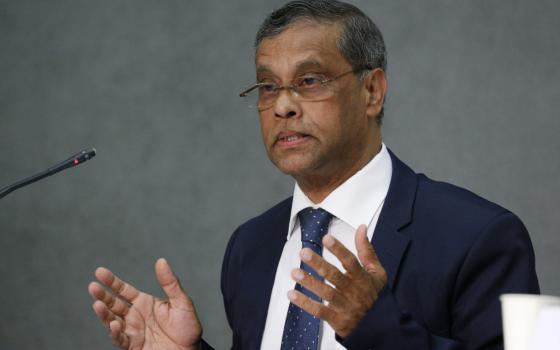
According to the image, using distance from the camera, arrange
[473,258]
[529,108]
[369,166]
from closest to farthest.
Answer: [473,258] → [369,166] → [529,108]

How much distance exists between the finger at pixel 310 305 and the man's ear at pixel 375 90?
78 centimetres

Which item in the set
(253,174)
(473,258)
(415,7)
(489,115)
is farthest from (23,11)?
(473,258)

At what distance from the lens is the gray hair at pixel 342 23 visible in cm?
200

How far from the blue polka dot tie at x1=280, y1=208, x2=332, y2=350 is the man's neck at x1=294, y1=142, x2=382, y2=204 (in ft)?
0.20

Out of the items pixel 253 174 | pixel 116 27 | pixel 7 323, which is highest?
pixel 116 27

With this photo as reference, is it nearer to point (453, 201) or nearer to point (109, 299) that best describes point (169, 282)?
point (109, 299)

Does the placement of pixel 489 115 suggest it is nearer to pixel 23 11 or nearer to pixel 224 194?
pixel 224 194

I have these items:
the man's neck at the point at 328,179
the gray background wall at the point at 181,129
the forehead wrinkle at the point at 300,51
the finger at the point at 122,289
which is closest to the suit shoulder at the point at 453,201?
the man's neck at the point at 328,179

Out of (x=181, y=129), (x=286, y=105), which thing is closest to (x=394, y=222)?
(x=286, y=105)

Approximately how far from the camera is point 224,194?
313cm

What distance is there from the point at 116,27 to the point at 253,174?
737 millimetres

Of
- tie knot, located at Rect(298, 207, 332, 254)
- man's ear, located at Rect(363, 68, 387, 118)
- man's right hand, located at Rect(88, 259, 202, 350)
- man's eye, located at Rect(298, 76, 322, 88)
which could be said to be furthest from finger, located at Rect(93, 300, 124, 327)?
man's ear, located at Rect(363, 68, 387, 118)

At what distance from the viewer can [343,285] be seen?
1.40 m

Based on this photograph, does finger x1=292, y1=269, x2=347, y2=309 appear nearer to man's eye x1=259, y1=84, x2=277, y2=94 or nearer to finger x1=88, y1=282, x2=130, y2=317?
finger x1=88, y1=282, x2=130, y2=317
